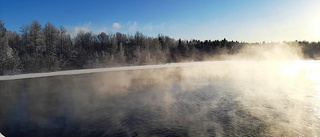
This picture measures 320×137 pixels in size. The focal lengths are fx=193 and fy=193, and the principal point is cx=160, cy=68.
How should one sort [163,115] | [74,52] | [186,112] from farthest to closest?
[74,52] → [186,112] → [163,115]

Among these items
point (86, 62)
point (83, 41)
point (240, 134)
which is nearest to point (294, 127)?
point (240, 134)

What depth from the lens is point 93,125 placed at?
946 cm

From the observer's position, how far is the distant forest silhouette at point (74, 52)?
38344mm

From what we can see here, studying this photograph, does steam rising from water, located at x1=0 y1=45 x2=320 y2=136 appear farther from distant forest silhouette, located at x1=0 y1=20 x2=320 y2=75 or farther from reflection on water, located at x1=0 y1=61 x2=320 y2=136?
distant forest silhouette, located at x1=0 y1=20 x2=320 y2=75

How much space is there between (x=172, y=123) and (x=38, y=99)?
→ 39.5 ft

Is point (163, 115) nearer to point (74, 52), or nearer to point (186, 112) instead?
point (186, 112)

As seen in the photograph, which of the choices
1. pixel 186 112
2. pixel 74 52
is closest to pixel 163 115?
pixel 186 112

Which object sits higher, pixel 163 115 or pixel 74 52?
pixel 74 52

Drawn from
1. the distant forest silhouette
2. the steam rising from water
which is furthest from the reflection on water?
the distant forest silhouette

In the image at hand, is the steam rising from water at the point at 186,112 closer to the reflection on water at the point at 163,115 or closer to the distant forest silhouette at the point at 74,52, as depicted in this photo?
the reflection on water at the point at 163,115

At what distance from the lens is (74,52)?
188ft

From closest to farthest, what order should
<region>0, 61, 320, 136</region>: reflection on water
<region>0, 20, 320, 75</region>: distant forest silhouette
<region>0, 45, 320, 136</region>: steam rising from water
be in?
<region>0, 61, 320, 136</region>: reflection on water
<region>0, 45, 320, 136</region>: steam rising from water
<region>0, 20, 320, 75</region>: distant forest silhouette

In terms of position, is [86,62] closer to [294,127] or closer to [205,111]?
[205,111]

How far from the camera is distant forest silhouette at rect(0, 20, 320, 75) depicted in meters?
38.3
